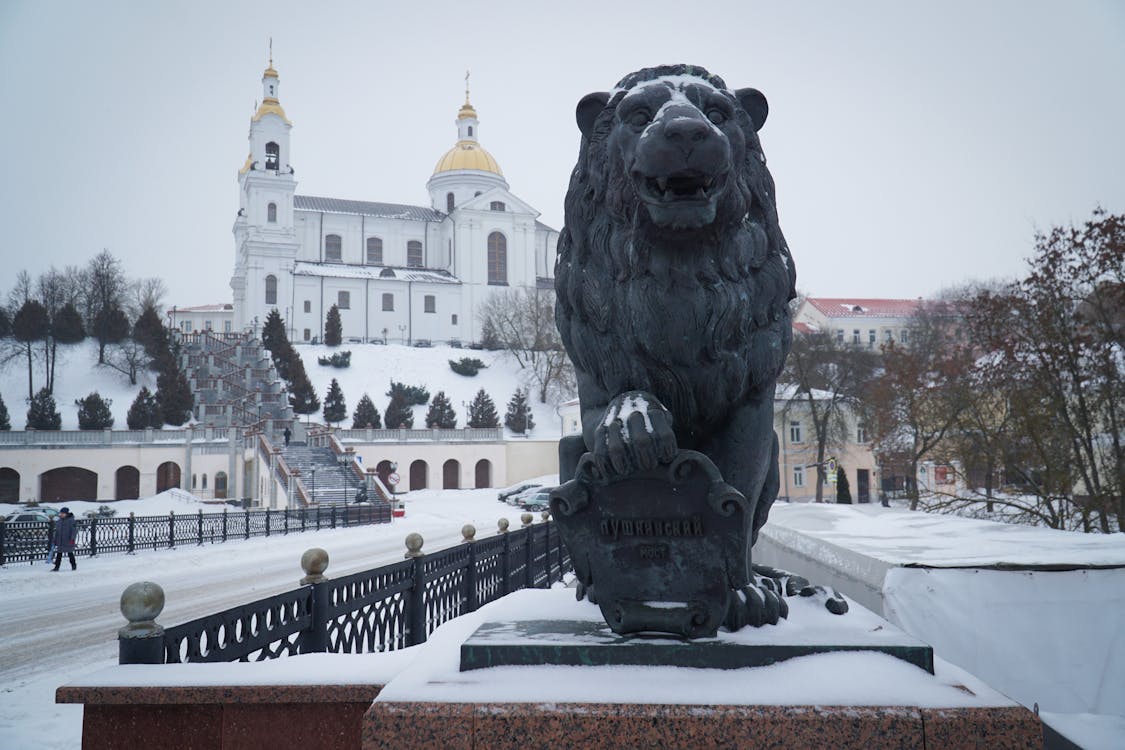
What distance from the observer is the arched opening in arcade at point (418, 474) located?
1750 inches

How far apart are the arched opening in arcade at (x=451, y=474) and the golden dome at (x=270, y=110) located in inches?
1525

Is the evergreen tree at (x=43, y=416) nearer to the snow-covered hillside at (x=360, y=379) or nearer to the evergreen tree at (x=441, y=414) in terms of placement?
the snow-covered hillside at (x=360, y=379)

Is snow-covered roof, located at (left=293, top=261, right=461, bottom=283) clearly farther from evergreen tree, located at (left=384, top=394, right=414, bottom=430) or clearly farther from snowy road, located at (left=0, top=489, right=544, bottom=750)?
snowy road, located at (left=0, top=489, right=544, bottom=750)

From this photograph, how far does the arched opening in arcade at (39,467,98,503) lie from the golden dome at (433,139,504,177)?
4450 cm

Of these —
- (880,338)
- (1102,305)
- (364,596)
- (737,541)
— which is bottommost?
(364,596)

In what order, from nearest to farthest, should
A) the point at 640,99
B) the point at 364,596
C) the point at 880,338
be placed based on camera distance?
the point at 640,99, the point at 364,596, the point at 880,338

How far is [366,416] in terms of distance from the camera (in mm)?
47781

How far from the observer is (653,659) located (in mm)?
2193

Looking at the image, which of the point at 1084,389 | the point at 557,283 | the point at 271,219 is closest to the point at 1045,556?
the point at 557,283

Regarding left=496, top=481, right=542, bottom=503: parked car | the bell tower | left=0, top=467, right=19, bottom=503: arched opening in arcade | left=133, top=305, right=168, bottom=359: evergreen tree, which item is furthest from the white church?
left=496, top=481, right=542, bottom=503: parked car

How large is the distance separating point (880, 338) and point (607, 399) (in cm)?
6473

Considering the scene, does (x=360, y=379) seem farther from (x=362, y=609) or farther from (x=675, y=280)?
(x=675, y=280)

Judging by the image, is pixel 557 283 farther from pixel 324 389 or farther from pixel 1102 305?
pixel 324 389

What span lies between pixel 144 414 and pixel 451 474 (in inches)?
705
